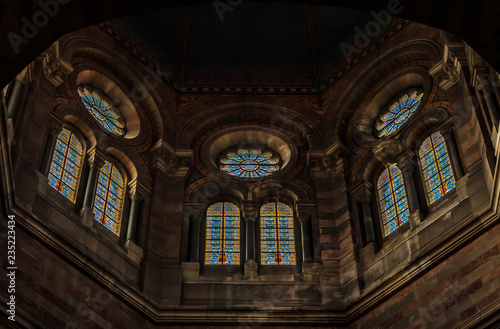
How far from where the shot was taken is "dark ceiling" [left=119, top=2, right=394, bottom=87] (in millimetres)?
24438

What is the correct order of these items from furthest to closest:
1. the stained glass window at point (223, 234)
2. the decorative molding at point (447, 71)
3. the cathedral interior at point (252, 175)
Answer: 1. the stained glass window at point (223, 234)
2. the decorative molding at point (447, 71)
3. the cathedral interior at point (252, 175)

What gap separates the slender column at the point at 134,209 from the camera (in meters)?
19.0

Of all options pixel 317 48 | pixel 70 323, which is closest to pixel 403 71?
pixel 317 48

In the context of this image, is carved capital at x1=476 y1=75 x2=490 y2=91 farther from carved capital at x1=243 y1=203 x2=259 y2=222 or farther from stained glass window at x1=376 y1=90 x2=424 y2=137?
carved capital at x1=243 y1=203 x2=259 y2=222

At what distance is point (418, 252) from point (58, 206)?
26.4 feet

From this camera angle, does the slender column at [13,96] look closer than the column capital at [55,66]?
Yes

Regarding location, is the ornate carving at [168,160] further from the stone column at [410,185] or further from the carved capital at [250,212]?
the stone column at [410,185]

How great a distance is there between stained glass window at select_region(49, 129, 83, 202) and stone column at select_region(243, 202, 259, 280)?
4.53 meters

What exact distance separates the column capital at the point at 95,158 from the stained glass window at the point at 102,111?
54.7 inches

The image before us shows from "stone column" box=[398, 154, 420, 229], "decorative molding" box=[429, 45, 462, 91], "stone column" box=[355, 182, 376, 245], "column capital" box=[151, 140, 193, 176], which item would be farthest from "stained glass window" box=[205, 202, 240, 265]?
"decorative molding" box=[429, 45, 462, 91]

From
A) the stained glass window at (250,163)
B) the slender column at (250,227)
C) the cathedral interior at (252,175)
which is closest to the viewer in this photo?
the cathedral interior at (252,175)

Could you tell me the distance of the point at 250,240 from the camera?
19969 millimetres

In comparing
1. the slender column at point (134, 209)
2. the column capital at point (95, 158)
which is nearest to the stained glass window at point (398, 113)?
the slender column at point (134, 209)

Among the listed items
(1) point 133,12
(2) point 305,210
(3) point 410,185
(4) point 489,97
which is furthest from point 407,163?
(1) point 133,12
